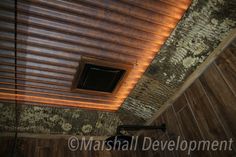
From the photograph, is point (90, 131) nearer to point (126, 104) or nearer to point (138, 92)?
point (126, 104)

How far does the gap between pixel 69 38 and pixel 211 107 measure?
2451 mm

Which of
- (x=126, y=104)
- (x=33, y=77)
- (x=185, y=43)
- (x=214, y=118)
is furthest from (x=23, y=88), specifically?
(x=214, y=118)

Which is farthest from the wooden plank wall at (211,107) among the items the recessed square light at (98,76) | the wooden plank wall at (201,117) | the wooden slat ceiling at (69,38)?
the recessed square light at (98,76)

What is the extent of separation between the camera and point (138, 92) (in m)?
4.60

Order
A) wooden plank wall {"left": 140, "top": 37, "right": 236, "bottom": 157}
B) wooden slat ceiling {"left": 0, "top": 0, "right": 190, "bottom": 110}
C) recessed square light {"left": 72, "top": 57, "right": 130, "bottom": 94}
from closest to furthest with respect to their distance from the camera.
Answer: wooden plank wall {"left": 140, "top": 37, "right": 236, "bottom": 157} → wooden slat ceiling {"left": 0, "top": 0, "right": 190, "bottom": 110} → recessed square light {"left": 72, "top": 57, "right": 130, "bottom": 94}

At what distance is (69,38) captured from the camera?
3566 millimetres

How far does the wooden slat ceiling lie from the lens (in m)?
3.23

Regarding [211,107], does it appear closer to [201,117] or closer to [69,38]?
[201,117]

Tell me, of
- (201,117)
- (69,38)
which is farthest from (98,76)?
(201,117)

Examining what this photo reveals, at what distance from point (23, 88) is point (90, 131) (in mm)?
1762

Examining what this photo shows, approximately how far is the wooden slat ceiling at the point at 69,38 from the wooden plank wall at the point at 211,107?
0.93m

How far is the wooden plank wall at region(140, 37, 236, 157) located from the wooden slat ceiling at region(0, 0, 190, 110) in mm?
928

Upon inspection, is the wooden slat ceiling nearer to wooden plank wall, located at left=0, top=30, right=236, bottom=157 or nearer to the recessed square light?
the recessed square light

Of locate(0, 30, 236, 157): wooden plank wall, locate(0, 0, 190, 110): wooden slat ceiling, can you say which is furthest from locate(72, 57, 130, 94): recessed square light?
locate(0, 30, 236, 157): wooden plank wall
